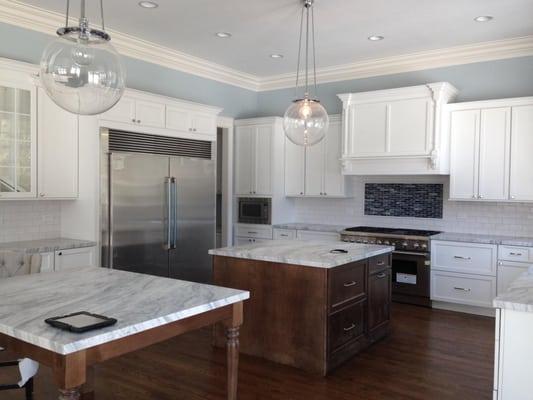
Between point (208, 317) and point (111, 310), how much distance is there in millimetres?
472

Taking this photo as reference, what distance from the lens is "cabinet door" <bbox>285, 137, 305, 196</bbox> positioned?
6.88 m

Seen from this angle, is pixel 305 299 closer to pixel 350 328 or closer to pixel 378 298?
pixel 350 328

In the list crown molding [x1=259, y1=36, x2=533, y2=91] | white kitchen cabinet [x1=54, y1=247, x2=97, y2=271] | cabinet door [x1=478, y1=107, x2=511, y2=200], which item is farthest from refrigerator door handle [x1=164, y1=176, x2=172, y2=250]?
cabinet door [x1=478, y1=107, x2=511, y2=200]

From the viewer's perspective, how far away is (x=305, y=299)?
371 centimetres

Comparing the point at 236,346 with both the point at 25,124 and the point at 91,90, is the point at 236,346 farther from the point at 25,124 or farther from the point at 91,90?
the point at 25,124

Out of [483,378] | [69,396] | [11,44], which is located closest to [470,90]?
[483,378]

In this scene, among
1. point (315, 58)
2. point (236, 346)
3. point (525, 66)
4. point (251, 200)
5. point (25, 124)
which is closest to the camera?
point (236, 346)

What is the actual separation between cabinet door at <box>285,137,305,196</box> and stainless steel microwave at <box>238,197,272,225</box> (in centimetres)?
38

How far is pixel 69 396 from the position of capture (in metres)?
1.82

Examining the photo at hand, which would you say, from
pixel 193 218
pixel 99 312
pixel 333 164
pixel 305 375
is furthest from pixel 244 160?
pixel 99 312

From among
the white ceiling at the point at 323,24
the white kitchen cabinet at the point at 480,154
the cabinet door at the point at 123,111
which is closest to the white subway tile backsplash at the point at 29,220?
the cabinet door at the point at 123,111

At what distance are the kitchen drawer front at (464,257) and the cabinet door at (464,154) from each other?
0.56m

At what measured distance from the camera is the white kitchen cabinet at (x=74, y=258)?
14.4 feet

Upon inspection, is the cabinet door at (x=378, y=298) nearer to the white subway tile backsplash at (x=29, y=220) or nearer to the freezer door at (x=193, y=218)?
the freezer door at (x=193, y=218)
